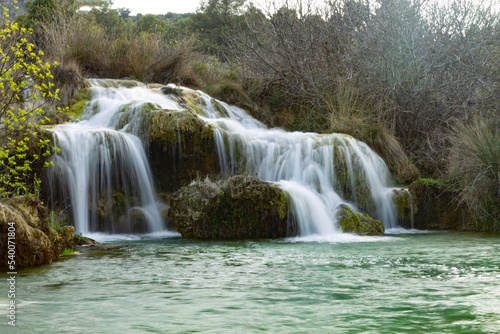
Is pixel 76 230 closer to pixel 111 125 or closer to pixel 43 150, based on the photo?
pixel 43 150

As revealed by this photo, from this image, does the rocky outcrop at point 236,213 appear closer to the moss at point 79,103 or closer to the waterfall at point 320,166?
the waterfall at point 320,166

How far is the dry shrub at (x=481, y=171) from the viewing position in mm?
8469

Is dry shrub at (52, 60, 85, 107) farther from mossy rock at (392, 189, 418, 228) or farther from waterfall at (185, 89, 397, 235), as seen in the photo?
mossy rock at (392, 189, 418, 228)

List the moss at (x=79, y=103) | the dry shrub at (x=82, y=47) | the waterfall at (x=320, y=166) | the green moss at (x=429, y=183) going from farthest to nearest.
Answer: the dry shrub at (x=82, y=47)
the moss at (x=79, y=103)
the green moss at (x=429, y=183)
the waterfall at (x=320, y=166)

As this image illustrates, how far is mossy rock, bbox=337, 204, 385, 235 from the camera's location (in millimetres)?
8508

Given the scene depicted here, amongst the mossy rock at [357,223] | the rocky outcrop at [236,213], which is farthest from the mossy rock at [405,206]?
the rocky outcrop at [236,213]

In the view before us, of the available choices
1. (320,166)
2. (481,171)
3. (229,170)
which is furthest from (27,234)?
(481,171)

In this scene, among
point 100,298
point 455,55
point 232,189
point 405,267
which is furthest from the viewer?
point 455,55

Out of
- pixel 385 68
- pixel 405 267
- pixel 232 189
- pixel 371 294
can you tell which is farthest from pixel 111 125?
pixel 371 294

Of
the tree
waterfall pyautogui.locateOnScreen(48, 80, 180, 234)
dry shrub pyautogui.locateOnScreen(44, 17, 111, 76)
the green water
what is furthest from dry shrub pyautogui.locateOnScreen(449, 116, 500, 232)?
dry shrub pyautogui.locateOnScreen(44, 17, 111, 76)

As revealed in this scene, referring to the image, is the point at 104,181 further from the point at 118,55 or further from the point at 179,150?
the point at 118,55

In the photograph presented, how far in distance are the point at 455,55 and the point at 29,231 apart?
34.5 feet

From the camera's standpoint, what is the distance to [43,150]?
9.03m

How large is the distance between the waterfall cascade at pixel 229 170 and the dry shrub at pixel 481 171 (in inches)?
58.5
